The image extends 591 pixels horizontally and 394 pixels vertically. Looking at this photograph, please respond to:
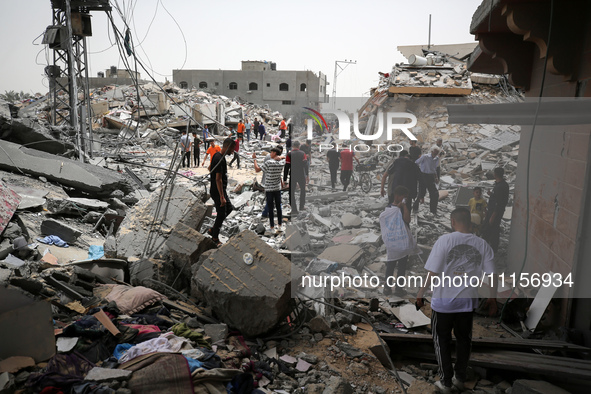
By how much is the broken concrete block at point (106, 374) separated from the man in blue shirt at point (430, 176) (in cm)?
279

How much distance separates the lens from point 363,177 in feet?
13.4

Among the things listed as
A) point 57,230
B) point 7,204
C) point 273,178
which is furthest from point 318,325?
point 7,204

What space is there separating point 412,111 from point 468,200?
3.09ft

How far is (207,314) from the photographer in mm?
4469

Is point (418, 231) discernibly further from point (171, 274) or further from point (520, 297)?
point (171, 274)

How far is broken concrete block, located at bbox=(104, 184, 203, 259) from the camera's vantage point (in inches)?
233

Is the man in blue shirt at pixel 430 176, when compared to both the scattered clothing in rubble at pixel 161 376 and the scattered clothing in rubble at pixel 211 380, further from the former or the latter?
the scattered clothing in rubble at pixel 161 376

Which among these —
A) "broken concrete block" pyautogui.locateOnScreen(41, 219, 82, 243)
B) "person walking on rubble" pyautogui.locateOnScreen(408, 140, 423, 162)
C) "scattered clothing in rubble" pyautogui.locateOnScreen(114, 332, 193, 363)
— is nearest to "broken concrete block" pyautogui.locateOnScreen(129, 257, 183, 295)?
"scattered clothing in rubble" pyautogui.locateOnScreen(114, 332, 193, 363)

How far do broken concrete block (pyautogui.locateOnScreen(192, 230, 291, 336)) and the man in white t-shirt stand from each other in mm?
1392

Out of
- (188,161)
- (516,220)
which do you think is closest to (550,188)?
(516,220)

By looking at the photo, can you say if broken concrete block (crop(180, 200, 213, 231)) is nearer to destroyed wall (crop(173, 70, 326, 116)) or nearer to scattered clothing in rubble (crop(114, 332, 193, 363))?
scattered clothing in rubble (crop(114, 332, 193, 363))

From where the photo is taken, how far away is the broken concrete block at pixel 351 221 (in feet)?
13.3

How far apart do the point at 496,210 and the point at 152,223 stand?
4663 mm

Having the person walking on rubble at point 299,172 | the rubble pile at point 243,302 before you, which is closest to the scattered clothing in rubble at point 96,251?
the rubble pile at point 243,302
